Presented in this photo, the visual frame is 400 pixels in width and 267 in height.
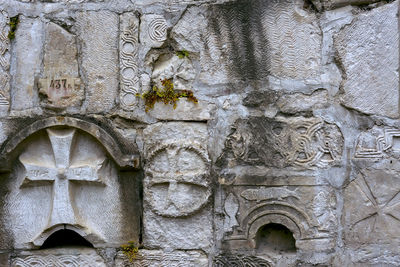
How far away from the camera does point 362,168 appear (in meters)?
2.95

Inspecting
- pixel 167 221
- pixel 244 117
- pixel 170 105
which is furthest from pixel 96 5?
pixel 167 221

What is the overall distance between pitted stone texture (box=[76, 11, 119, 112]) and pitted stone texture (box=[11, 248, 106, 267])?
2.70 feet

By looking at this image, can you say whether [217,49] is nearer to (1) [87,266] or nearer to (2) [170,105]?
(2) [170,105]

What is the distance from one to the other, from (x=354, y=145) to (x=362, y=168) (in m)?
0.13

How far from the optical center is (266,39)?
307 cm

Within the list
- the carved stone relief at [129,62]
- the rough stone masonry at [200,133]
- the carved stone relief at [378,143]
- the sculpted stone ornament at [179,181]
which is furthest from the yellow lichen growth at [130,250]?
the carved stone relief at [378,143]

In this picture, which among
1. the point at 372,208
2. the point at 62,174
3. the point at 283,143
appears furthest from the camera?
the point at 62,174

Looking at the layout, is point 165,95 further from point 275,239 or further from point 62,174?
point 275,239

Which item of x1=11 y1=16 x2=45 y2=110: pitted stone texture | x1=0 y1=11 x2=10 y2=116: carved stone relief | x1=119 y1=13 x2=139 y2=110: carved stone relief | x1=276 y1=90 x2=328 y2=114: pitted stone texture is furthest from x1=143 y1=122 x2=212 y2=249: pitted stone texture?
x1=0 y1=11 x2=10 y2=116: carved stone relief

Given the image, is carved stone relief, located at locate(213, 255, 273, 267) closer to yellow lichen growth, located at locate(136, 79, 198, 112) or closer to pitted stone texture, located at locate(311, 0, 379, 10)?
yellow lichen growth, located at locate(136, 79, 198, 112)

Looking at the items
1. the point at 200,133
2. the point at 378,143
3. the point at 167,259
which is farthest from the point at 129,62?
the point at 378,143

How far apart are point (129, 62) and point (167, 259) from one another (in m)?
1.14

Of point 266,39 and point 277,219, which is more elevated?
point 266,39

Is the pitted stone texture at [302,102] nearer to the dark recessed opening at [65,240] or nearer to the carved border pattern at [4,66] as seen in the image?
the dark recessed opening at [65,240]
